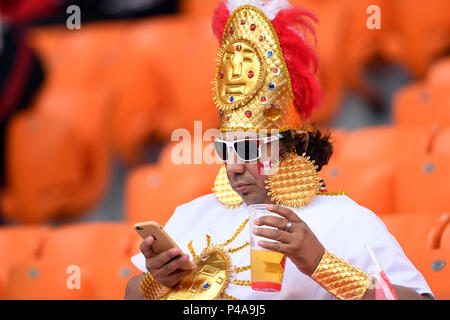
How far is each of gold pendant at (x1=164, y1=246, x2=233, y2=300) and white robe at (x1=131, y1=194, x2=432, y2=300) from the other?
0.02 meters

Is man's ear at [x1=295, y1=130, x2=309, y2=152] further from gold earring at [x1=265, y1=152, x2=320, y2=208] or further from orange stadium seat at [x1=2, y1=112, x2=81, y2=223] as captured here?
orange stadium seat at [x1=2, y1=112, x2=81, y2=223]

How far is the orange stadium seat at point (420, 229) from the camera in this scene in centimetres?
191

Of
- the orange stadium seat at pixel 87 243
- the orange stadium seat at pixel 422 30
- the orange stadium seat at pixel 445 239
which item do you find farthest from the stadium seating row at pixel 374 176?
the orange stadium seat at pixel 422 30

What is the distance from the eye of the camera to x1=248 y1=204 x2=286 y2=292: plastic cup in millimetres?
1429

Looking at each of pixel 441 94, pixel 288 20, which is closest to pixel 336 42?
pixel 441 94

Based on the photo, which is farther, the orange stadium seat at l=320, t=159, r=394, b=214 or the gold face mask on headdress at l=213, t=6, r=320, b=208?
the orange stadium seat at l=320, t=159, r=394, b=214

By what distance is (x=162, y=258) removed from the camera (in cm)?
161

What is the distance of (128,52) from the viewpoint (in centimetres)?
459

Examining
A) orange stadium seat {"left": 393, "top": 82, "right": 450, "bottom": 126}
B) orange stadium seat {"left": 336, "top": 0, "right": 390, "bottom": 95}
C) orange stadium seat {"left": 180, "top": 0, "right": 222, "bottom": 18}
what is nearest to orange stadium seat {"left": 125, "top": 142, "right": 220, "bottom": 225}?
orange stadium seat {"left": 393, "top": 82, "right": 450, "bottom": 126}

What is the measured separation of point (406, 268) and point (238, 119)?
1.55 ft

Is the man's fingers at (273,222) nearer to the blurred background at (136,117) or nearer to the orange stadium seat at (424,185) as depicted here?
the blurred background at (136,117)

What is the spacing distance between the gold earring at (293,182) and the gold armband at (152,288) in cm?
33

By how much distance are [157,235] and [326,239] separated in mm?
352
